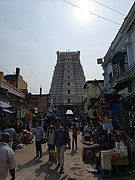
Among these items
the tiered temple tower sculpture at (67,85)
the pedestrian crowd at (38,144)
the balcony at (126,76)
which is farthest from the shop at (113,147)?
the tiered temple tower sculpture at (67,85)

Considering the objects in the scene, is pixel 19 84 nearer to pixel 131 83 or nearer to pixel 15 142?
pixel 15 142

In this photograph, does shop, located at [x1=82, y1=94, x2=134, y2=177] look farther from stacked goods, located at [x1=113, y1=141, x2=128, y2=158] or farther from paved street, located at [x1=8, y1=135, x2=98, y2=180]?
paved street, located at [x1=8, y1=135, x2=98, y2=180]

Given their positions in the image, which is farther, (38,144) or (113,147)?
(38,144)

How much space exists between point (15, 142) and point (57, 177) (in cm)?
710

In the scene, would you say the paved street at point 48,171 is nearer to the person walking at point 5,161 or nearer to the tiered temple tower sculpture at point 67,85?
the person walking at point 5,161

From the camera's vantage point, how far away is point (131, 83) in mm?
12609

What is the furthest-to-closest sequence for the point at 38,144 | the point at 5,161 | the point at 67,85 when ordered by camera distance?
the point at 67,85 < the point at 38,144 < the point at 5,161

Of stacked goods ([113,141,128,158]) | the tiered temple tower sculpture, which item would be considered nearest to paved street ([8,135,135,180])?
stacked goods ([113,141,128,158])

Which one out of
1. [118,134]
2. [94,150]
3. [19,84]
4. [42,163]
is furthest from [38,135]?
[19,84]

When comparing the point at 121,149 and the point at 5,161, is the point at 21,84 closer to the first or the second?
the point at 121,149

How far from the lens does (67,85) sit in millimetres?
60625

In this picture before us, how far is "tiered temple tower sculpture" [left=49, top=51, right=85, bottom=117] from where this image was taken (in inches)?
2311

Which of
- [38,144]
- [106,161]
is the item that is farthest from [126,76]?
[106,161]

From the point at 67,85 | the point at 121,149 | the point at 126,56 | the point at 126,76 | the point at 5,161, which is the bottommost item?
the point at 121,149
